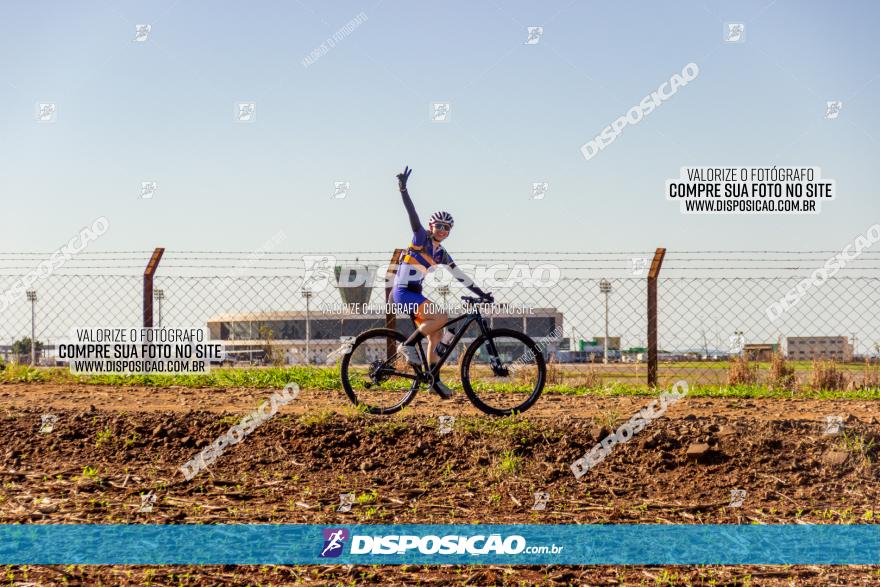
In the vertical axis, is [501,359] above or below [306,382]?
above

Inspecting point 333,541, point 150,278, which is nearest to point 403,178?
point 333,541

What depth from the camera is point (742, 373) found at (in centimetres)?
1214

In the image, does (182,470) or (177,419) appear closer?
(182,470)

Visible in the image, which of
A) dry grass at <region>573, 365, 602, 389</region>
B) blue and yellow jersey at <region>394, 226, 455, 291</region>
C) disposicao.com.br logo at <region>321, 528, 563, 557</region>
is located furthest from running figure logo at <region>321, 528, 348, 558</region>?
dry grass at <region>573, 365, 602, 389</region>

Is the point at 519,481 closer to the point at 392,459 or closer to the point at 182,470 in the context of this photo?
the point at 392,459

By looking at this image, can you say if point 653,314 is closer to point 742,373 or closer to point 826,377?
point 742,373

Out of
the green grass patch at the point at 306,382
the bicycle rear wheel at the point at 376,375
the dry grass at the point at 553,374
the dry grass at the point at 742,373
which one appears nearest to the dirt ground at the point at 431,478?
the bicycle rear wheel at the point at 376,375

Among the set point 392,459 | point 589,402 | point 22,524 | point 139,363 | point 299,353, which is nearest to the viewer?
point 22,524

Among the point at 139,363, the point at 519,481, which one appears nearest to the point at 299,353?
the point at 139,363

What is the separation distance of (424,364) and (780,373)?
684 cm

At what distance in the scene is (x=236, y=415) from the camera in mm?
7348

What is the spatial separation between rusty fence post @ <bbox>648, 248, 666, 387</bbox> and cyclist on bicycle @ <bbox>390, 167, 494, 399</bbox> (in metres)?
5.29

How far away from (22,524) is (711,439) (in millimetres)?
4885

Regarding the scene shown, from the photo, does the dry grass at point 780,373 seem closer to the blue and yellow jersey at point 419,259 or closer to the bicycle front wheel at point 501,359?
the bicycle front wheel at point 501,359
